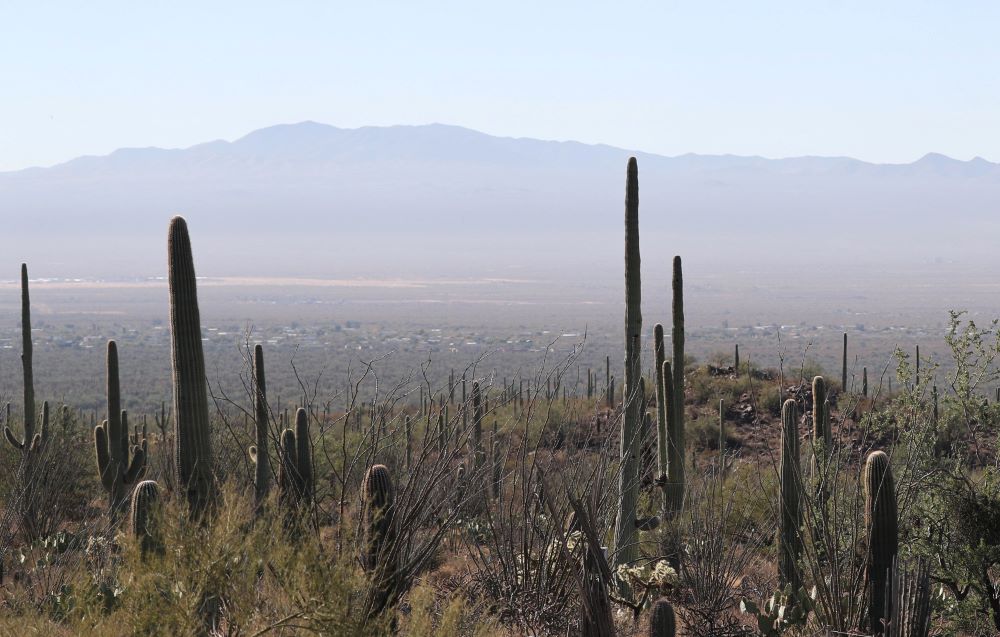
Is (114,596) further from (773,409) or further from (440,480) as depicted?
(773,409)

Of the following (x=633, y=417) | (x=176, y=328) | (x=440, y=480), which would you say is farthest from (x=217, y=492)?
(x=633, y=417)

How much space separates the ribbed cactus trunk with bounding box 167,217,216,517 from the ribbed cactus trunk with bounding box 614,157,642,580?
4.13 metres

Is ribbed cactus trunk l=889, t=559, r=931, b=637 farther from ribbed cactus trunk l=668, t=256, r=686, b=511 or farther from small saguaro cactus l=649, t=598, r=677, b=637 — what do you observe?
ribbed cactus trunk l=668, t=256, r=686, b=511

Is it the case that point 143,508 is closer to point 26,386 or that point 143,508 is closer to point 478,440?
point 478,440

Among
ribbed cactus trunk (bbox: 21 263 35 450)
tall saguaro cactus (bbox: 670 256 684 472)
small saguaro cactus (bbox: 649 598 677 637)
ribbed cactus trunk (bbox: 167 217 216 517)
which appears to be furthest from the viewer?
ribbed cactus trunk (bbox: 21 263 35 450)

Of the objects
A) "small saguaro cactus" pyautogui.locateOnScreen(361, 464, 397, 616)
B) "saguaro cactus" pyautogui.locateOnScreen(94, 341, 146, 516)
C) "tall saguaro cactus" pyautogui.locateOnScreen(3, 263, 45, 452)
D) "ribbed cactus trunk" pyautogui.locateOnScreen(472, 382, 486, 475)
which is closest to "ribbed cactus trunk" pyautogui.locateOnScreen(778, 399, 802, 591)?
"ribbed cactus trunk" pyautogui.locateOnScreen(472, 382, 486, 475)

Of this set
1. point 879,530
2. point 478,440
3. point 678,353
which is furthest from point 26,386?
point 879,530

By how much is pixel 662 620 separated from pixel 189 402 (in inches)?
180

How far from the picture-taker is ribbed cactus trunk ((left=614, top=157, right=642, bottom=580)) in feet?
41.0

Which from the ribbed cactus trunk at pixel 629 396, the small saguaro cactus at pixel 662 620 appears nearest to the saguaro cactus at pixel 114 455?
the ribbed cactus trunk at pixel 629 396

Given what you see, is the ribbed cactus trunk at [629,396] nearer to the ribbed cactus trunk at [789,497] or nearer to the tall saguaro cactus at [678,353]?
the ribbed cactus trunk at [789,497]

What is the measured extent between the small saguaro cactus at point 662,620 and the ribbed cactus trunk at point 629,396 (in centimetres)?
276

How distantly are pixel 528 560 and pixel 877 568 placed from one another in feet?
9.41

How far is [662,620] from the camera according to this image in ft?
29.3
